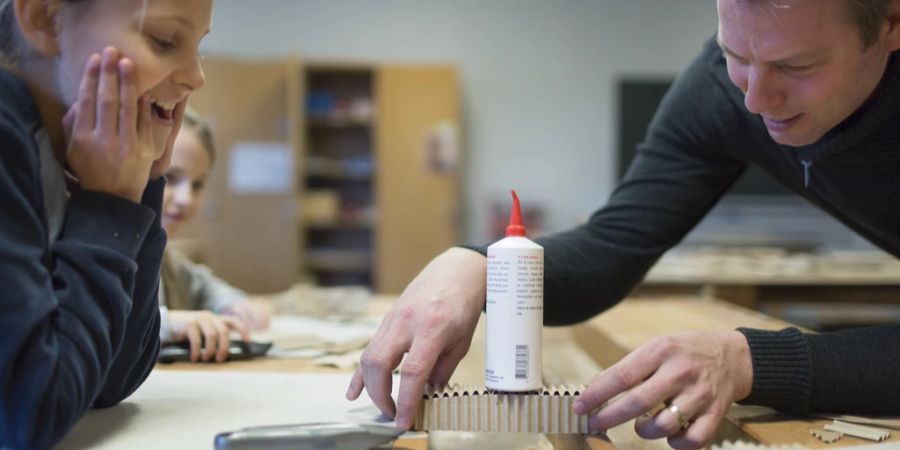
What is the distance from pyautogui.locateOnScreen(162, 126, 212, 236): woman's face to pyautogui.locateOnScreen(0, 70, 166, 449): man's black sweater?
0.97 meters

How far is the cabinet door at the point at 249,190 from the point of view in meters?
4.99

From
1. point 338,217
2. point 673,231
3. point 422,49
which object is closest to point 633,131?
point 422,49

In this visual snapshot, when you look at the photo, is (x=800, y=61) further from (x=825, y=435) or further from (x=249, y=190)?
(x=249, y=190)

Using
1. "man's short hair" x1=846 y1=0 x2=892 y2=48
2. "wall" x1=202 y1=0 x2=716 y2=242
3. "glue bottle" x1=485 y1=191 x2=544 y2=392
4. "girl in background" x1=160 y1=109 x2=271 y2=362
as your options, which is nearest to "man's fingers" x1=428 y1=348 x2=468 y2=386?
"glue bottle" x1=485 y1=191 x2=544 y2=392

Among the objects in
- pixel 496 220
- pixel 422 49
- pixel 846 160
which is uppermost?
pixel 422 49

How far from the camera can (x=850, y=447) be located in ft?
2.51

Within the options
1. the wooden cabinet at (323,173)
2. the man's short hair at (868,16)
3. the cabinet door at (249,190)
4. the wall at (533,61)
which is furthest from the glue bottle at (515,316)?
the wall at (533,61)

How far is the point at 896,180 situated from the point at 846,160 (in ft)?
0.23

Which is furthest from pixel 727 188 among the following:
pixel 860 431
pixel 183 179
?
pixel 183 179

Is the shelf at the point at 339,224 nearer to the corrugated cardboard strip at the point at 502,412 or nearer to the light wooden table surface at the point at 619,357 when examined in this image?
the light wooden table surface at the point at 619,357

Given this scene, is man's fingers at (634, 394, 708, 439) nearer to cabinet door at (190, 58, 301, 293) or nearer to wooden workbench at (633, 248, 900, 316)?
wooden workbench at (633, 248, 900, 316)

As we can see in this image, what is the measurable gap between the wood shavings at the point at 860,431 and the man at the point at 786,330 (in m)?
0.04

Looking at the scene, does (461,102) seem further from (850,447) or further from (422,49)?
(850,447)

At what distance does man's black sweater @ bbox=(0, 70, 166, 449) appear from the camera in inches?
24.5
